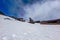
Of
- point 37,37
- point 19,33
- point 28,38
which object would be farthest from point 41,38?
point 19,33

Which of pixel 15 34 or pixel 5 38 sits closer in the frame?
pixel 5 38

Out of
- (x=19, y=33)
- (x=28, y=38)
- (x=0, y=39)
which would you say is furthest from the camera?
(x=19, y=33)

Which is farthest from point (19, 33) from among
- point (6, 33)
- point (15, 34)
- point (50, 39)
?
point (50, 39)

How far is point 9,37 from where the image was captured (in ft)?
6.01

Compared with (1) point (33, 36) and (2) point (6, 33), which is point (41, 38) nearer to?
(1) point (33, 36)

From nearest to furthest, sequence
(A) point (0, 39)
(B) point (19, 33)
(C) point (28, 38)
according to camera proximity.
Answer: (A) point (0, 39) < (C) point (28, 38) < (B) point (19, 33)

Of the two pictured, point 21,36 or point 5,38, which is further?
point 21,36

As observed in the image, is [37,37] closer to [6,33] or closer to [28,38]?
[28,38]

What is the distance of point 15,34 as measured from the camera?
1979 millimetres

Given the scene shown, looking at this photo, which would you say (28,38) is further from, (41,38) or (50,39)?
(50,39)

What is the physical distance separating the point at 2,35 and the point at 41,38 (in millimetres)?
603

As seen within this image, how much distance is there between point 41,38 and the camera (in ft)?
6.27

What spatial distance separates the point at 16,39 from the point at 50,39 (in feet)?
1.69

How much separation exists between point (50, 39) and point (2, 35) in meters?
0.74
